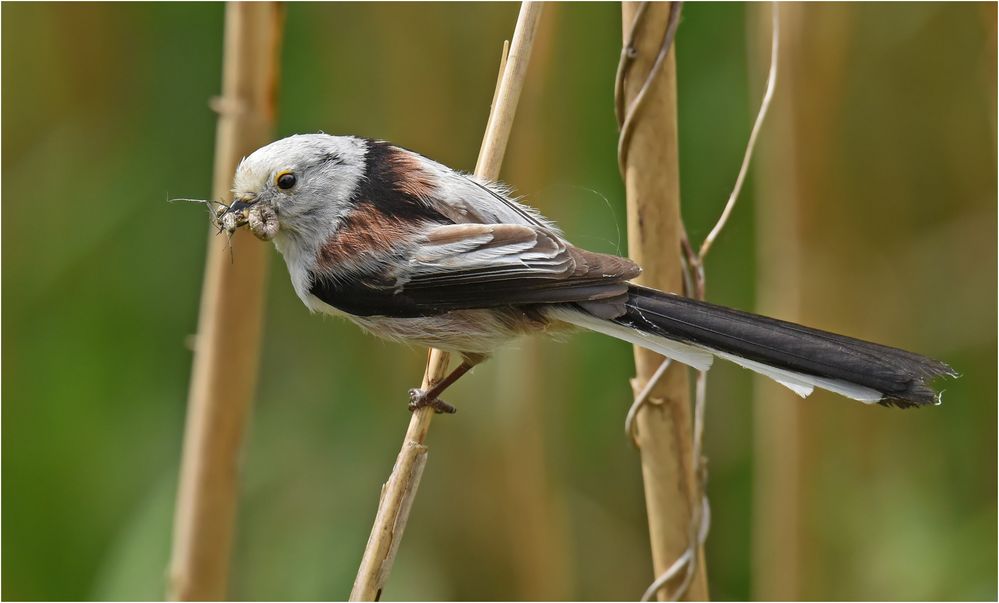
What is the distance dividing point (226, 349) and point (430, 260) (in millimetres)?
481

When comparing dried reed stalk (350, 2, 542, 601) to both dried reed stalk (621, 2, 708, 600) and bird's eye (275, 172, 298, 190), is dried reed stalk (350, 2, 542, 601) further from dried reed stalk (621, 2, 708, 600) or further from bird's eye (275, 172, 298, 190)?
bird's eye (275, 172, 298, 190)

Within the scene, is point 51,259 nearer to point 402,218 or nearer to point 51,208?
point 51,208

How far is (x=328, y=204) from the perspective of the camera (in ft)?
5.18

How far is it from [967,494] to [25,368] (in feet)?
7.97

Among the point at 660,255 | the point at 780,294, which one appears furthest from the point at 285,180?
the point at 780,294

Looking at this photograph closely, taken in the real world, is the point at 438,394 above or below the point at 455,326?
below

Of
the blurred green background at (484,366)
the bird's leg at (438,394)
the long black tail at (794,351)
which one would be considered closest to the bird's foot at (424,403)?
the bird's leg at (438,394)

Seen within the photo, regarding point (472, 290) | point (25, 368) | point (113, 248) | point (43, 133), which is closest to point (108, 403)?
point (25, 368)

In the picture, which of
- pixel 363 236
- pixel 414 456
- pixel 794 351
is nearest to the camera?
pixel 794 351

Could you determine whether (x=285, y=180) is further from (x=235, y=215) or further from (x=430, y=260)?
(x=430, y=260)

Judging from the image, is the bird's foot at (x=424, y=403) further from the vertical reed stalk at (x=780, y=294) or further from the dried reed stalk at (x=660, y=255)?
the vertical reed stalk at (x=780, y=294)

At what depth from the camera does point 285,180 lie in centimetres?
157

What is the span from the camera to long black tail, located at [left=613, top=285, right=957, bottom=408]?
1.17 meters

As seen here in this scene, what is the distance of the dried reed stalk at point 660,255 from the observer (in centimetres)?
144
